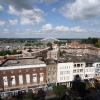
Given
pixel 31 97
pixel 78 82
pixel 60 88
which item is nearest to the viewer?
pixel 31 97

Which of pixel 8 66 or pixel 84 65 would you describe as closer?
pixel 8 66

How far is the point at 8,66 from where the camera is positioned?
45.0 m

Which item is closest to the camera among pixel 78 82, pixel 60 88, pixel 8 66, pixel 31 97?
pixel 31 97

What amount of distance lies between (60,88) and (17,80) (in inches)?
618

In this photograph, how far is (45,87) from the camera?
48531 millimetres

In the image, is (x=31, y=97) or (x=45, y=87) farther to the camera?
(x=45, y=87)

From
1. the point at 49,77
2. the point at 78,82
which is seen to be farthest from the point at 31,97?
the point at 78,82

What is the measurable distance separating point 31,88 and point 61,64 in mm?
14453

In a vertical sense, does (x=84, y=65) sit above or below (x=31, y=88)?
above

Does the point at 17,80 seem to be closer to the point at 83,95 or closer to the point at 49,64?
the point at 49,64

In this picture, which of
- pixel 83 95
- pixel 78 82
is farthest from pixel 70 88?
pixel 83 95

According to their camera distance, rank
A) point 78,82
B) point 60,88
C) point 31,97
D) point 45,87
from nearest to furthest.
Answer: point 31,97
point 60,88
point 45,87
point 78,82

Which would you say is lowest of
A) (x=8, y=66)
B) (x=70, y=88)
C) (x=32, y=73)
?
(x=70, y=88)

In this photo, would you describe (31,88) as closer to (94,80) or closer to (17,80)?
(17,80)
